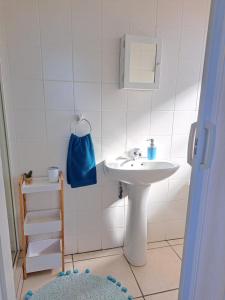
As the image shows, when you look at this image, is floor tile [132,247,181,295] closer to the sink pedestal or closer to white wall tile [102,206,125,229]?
the sink pedestal

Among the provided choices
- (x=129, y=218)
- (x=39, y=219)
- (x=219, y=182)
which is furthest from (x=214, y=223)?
(x=39, y=219)

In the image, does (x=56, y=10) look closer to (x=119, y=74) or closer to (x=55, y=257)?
(x=119, y=74)

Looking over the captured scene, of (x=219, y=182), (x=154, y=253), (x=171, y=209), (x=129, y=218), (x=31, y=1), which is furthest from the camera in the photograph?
(x=171, y=209)

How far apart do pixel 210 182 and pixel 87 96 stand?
3.87ft

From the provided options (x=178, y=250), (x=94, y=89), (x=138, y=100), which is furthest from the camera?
(x=178, y=250)

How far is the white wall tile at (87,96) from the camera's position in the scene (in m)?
1.58

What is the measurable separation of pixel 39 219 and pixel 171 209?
4.00ft

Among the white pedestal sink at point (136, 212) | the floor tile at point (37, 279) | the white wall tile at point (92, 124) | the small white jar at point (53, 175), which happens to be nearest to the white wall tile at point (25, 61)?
the white wall tile at point (92, 124)

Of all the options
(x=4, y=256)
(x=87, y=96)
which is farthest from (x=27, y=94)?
(x=4, y=256)

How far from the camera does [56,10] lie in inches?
56.4

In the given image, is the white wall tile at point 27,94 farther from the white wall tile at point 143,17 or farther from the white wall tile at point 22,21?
the white wall tile at point 143,17

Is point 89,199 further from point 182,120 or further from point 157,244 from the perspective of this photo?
point 182,120

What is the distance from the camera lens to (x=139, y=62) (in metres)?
1.58

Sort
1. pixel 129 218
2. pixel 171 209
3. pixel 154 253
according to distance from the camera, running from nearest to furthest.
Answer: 1. pixel 129 218
2. pixel 154 253
3. pixel 171 209
